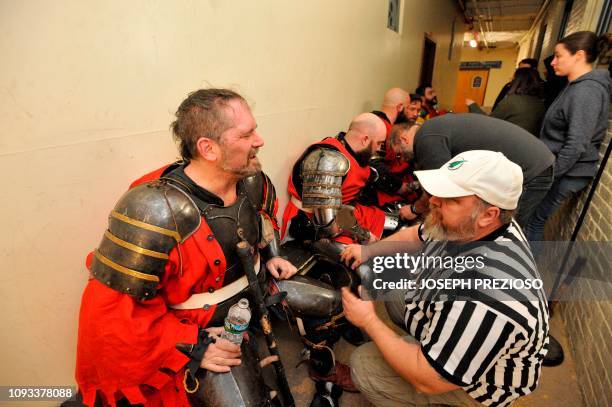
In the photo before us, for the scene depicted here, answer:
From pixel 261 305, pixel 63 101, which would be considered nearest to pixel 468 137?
pixel 261 305

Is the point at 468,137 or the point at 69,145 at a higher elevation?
the point at 69,145

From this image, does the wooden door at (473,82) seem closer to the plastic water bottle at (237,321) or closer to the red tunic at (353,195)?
the red tunic at (353,195)

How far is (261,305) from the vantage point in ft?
5.15

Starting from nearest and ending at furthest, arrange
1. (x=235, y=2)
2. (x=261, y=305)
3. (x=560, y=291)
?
(x=261, y=305), (x=235, y=2), (x=560, y=291)

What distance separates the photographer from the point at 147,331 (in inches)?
48.8

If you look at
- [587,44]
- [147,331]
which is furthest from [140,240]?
[587,44]

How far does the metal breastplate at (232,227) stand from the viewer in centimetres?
147

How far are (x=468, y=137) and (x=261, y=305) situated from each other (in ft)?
5.85

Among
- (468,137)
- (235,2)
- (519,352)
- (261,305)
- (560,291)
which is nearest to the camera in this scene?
(519,352)

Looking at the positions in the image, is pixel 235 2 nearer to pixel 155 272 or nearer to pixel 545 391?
pixel 155 272

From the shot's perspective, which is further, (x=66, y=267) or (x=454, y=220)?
(x=66, y=267)

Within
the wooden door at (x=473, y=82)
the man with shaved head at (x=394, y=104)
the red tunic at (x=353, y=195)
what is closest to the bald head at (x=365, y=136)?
the red tunic at (x=353, y=195)

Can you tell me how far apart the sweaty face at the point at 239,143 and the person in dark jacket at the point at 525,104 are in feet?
10.6

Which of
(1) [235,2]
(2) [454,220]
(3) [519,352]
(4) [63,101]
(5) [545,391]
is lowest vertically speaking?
(5) [545,391]
